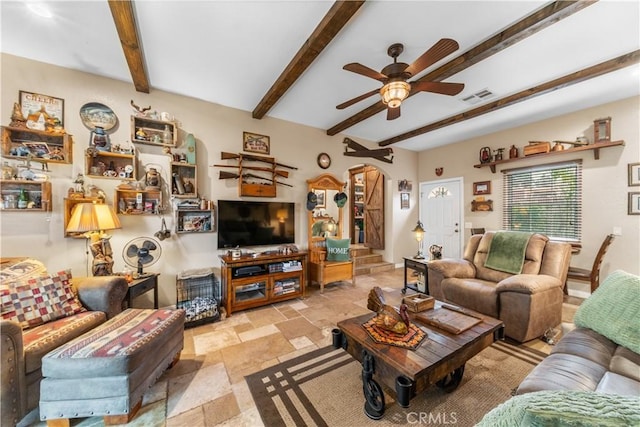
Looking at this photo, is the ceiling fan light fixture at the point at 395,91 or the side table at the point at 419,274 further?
the side table at the point at 419,274

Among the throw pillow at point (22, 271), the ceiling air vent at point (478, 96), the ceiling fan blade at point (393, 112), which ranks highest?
the ceiling air vent at point (478, 96)

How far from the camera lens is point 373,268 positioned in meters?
5.14

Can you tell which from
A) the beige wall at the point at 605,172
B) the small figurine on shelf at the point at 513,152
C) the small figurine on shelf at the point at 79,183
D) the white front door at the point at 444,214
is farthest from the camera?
the white front door at the point at 444,214

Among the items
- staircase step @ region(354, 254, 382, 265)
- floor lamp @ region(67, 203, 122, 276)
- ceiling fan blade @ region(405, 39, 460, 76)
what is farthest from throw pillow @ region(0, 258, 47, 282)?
staircase step @ region(354, 254, 382, 265)

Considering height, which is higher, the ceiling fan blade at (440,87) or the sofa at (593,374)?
the ceiling fan blade at (440,87)

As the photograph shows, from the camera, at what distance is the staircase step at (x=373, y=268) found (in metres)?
5.04

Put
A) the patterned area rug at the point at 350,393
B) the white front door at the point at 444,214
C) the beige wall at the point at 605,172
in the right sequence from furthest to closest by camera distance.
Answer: the white front door at the point at 444,214
the beige wall at the point at 605,172
the patterned area rug at the point at 350,393

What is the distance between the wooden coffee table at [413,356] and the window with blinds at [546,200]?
3.34 m

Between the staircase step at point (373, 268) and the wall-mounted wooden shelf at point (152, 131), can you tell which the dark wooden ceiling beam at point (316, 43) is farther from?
the staircase step at point (373, 268)

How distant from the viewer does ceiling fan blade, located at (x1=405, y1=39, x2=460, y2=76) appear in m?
1.66

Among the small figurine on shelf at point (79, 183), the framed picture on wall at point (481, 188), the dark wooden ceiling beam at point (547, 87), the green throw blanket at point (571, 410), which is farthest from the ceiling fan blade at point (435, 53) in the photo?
the framed picture on wall at point (481, 188)

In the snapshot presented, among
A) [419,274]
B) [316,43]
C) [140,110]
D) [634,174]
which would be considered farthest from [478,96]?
[140,110]

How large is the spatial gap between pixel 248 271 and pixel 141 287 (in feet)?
3.80

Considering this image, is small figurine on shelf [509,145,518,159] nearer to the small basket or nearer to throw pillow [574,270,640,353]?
throw pillow [574,270,640,353]
